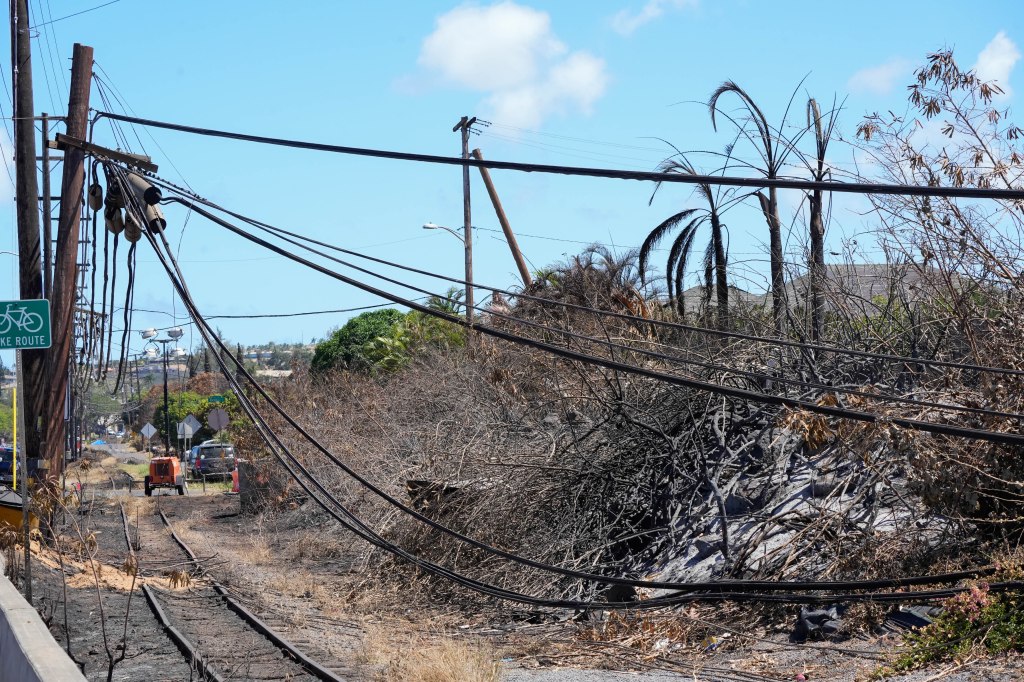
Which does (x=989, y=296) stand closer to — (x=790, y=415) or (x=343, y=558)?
(x=790, y=415)

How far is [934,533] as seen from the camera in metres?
10.7

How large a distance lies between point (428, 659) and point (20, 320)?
22.0ft

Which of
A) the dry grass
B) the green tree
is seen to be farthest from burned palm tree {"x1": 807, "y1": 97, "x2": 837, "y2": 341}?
the green tree

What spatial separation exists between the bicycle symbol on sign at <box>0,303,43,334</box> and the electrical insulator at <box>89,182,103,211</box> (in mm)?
1959

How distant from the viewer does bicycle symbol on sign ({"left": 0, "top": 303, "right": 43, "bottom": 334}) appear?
498 inches

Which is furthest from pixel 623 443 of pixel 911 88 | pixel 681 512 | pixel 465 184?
pixel 465 184

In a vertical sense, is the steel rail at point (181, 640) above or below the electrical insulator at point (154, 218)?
below

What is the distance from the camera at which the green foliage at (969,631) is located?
26.7 ft

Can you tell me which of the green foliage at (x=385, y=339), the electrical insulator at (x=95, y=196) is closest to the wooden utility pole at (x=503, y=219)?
the green foliage at (x=385, y=339)

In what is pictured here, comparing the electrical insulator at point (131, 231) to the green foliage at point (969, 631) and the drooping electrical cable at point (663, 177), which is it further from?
the green foliage at point (969, 631)

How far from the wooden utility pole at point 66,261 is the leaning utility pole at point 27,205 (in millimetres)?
389

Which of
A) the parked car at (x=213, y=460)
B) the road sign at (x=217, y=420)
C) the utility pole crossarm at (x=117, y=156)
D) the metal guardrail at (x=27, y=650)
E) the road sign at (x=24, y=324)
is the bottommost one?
the parked car at (x=213, y=460)

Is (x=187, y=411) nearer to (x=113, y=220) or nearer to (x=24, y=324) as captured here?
(x=24, y=324)

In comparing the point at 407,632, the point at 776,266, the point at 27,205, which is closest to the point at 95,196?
the point at 27,205
